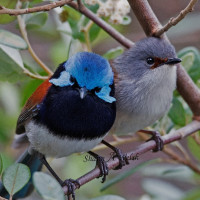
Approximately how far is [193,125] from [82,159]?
1.16m

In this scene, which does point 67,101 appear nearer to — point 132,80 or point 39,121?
point 39,121

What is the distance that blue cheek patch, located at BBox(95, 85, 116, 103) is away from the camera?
254 cm

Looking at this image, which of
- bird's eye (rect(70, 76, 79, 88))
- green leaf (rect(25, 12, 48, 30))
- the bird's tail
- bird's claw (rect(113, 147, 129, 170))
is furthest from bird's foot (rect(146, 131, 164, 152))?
green leaf (rect(25, 12, 48, 30))

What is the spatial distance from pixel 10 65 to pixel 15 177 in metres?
0.82

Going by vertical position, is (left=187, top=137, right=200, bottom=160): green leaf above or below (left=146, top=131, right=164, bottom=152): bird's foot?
below

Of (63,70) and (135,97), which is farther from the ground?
(63,70)

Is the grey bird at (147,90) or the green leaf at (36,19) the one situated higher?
the green leaf at (36,19)

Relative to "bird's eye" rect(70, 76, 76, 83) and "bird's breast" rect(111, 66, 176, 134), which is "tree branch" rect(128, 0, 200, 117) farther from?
"bird's eye" rect(70, 76, 76, 83)

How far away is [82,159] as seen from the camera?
3736 millimetres

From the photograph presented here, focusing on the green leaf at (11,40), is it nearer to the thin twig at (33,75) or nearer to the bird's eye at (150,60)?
the thin twig at (33,75)

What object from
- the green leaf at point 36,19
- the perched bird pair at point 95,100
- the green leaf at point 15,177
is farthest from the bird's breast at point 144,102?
the green leaf at point 15,177

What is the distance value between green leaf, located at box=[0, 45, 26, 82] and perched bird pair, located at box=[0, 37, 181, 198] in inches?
5.9

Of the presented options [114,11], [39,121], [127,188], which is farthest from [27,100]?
[127,188]

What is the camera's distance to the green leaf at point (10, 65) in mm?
2613
